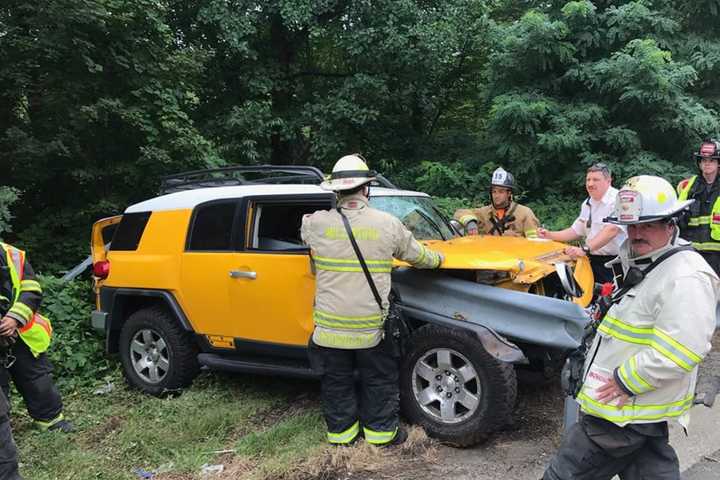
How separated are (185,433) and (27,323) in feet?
4.53

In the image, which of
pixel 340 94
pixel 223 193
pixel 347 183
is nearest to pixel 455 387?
pixel 347 183

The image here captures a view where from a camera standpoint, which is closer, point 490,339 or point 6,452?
point 6,452

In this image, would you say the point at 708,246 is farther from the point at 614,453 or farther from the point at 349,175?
the point at 614,453

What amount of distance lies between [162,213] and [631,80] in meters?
7.03

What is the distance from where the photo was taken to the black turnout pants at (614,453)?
7.51 feet

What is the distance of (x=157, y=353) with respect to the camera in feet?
16.9

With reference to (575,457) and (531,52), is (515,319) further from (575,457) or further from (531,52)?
(531,52)

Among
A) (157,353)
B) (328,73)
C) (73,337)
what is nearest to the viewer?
(157,353)

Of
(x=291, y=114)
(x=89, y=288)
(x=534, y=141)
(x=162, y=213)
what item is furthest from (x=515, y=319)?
(x=291, y=114)

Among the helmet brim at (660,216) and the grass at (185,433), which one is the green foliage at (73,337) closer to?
the grass at (185,433)

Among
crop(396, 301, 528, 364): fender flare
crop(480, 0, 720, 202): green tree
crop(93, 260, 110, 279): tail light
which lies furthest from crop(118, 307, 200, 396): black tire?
crop(480, 0, 720, 202): green tree

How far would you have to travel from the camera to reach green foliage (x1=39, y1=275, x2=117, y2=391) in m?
5.68

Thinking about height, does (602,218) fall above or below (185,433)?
above

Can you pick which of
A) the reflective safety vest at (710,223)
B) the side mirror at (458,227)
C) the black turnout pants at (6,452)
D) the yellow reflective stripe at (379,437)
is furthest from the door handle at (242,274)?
the reflective safety vest at (710,223)
